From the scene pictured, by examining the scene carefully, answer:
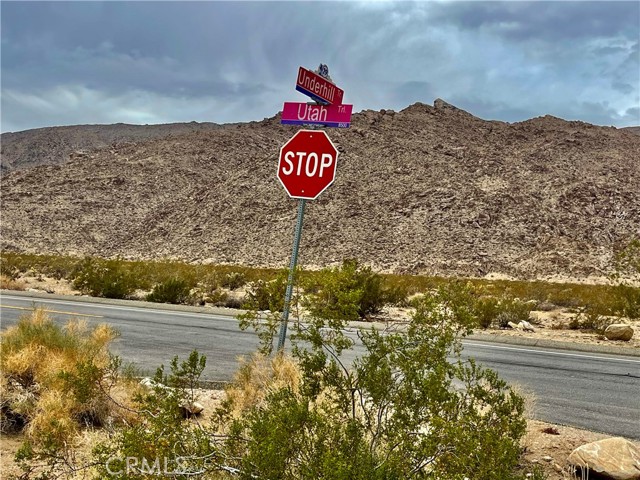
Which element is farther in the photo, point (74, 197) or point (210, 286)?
point (74, 197)

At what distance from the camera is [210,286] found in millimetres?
25625

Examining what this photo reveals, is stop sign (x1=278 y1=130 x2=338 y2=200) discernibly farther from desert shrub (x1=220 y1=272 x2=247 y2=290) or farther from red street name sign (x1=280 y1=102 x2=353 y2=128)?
desert shrub (x1=220 y1=272 x2=247 y2=290)

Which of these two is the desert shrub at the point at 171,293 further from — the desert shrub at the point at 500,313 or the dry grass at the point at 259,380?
the dry grass at the point at 259,380

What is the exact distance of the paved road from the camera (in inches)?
285

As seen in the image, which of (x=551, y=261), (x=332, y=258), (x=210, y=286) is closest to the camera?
(x=210, y=286)

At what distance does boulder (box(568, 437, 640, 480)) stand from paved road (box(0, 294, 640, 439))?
1.63 meters

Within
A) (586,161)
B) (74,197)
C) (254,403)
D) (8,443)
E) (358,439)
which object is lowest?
(8,443)

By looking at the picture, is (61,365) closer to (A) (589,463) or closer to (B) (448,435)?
(B) (448,435)

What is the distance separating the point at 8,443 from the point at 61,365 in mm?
870

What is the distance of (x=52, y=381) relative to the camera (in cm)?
573

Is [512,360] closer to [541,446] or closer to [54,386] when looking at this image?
[541,446]

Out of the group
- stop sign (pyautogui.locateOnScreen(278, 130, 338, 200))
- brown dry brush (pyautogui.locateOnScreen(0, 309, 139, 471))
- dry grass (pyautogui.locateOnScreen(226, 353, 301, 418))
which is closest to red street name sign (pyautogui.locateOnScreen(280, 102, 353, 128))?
stop sign (pyautogui.locateOnScreen(278, 130, 338, 200))

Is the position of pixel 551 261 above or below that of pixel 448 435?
above

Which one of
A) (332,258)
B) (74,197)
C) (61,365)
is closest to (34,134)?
(74,197)
